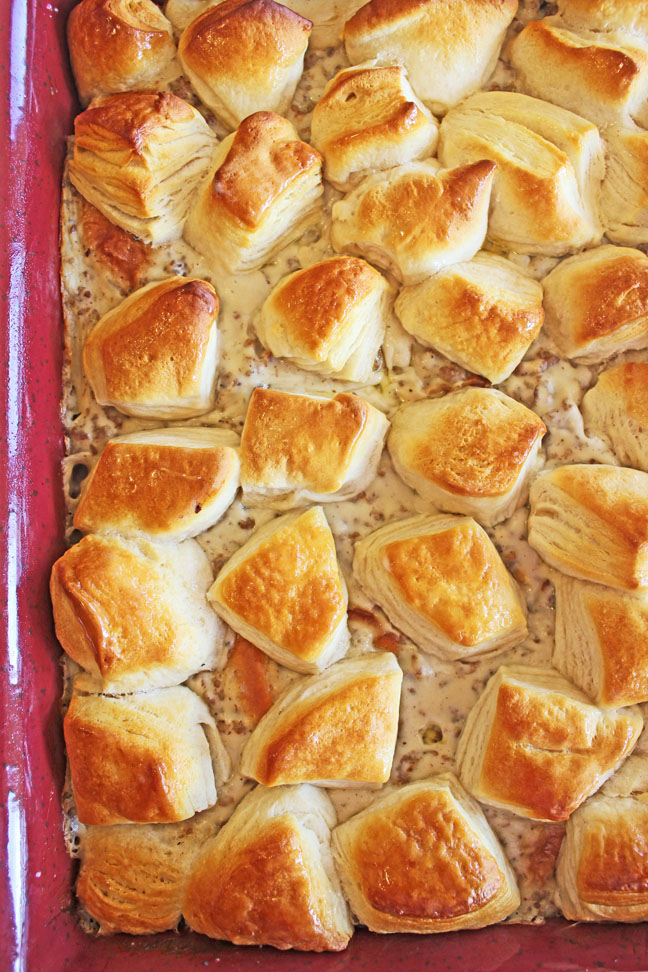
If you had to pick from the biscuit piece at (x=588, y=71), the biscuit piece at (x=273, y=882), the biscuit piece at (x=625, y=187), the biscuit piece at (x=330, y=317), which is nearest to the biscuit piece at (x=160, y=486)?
the biscuit piece at (x=330, y=317)

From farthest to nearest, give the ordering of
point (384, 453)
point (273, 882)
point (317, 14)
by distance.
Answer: point (317, 14), point (384, 453), point (273, 882)

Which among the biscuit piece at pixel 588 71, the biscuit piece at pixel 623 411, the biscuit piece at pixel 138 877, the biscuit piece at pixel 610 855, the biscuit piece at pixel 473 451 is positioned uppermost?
the biscuit piece at pixel 588 71

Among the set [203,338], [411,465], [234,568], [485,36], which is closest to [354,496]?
[411,465]

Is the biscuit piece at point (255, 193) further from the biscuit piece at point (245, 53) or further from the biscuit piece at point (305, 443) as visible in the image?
the biscuit piece at point (305, 443)

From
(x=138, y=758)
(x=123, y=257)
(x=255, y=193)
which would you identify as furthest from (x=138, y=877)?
(x=255, y=193)

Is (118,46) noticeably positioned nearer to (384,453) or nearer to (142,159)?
(142,159)
